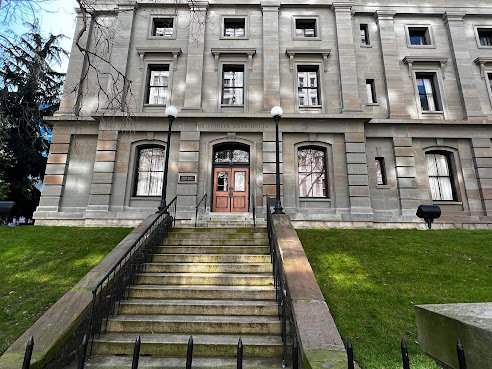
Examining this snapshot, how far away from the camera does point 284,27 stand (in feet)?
54.2

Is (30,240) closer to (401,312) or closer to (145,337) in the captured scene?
(145,337)

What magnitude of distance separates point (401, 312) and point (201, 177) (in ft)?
34.7

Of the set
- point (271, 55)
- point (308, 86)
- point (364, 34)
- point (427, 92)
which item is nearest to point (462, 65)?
point (427, 92)

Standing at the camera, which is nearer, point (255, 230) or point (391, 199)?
point (255, 230)

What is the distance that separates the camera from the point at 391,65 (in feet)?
52.3

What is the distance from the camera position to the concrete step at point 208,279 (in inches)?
254

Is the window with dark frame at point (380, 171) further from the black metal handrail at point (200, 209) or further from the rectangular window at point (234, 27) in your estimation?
the rectangular window at point (234, 27)

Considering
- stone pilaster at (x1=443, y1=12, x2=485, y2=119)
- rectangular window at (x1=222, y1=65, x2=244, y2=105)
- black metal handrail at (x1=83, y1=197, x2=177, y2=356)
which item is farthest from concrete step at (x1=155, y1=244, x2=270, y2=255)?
stone pilaster at (x1=443, y1=12, x2=485, y2=119)

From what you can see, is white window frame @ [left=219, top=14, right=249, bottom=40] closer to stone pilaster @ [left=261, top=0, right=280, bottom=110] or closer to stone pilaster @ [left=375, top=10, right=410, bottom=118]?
stone pilaster @ [left=261, top=0, right=280, bottom=110]

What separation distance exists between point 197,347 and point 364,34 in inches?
763

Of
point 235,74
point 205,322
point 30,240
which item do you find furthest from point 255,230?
point 235,74

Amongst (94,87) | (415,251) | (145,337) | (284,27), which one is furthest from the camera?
(284,27)

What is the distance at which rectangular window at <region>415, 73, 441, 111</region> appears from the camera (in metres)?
15.9

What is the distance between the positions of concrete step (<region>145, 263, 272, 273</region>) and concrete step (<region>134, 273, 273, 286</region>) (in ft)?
1.13
